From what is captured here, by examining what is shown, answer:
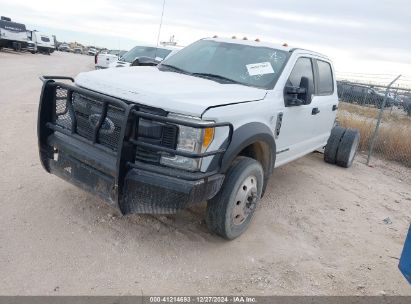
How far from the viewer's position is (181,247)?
3.74 meters

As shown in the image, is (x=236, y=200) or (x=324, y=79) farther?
(x=324, y=79)

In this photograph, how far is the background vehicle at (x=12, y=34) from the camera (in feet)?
90.2

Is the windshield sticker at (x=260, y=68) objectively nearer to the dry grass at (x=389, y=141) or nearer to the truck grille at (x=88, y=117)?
the truck grille at (x=88, y=117)

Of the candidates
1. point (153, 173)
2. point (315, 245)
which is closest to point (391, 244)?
point (315, 245)

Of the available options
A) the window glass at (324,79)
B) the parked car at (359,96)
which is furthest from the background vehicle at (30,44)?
the window glass at (324,79)

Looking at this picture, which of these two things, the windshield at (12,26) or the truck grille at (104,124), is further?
the windshield at (12,26)

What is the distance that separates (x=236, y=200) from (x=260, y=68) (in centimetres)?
165

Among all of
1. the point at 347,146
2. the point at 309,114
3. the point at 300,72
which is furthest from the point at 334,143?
the point at 300,72

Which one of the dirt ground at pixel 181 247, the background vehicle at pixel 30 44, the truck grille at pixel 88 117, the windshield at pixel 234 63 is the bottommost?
the dirt ground at pixel 181 247

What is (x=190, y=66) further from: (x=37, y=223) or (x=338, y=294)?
(x=338, y=294)

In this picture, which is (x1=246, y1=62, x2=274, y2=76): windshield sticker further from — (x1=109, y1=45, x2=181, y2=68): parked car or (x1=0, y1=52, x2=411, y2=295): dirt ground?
(x1=109, y1=45, x2=181, y2=68): parked car

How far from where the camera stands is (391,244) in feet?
15.0

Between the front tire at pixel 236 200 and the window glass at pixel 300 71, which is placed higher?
the window glass at pixel 300 71

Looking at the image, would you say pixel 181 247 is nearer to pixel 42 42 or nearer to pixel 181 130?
pixel 181 130
